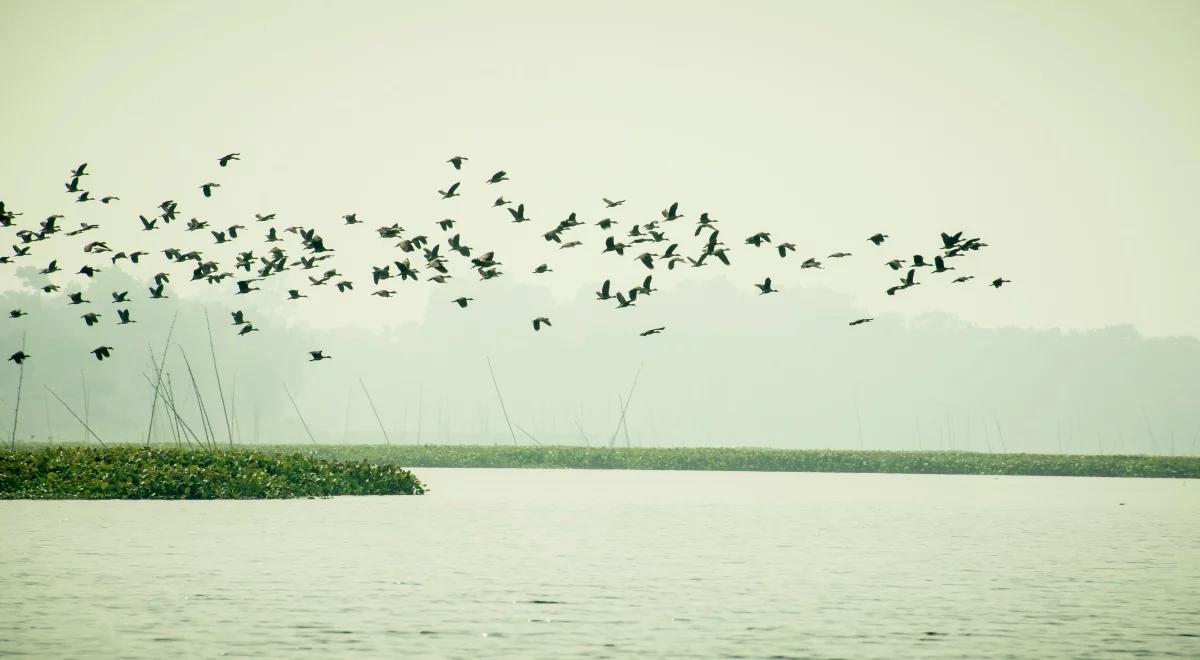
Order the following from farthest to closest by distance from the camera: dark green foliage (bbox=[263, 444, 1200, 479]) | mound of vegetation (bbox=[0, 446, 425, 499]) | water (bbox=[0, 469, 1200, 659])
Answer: dark green foliage (bbox=[263, 444, 1200, 479])
mound of vegetation (bbox=[0, 446, 425, 499])
water (bbox=[0, 469, 1200, 659])

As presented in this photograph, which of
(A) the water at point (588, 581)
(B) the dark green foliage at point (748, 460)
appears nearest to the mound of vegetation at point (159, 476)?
(A) the water at point (588, 581)

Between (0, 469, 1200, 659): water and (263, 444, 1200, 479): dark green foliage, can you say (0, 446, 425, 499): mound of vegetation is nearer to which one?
(0, 469, 1200, 659): water

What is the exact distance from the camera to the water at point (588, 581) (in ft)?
50.6

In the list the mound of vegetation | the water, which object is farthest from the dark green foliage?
the water

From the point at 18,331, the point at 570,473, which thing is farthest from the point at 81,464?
the point at 18,331

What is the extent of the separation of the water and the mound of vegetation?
1532mm

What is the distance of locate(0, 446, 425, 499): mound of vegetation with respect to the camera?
127ft

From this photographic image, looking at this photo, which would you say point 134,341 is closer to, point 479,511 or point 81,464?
point 81,464

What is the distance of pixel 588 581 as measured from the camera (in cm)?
2100

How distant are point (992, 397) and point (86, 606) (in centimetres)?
14765

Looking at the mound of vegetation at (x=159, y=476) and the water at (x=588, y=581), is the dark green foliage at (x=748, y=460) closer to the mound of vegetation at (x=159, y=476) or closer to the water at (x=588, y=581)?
the mound of vegetation at (x=159, y=476)

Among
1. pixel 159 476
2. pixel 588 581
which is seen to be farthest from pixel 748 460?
pixel 588 581

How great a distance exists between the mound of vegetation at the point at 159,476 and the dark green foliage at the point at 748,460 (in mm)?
27797

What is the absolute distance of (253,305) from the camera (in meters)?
129
